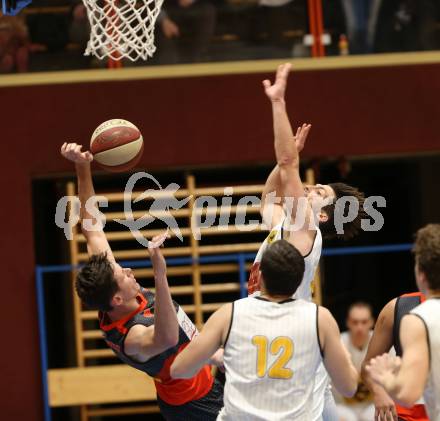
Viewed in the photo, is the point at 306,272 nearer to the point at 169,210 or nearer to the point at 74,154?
the point at 74,154

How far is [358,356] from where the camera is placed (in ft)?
30.2

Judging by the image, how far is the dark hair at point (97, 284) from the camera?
5.46 m

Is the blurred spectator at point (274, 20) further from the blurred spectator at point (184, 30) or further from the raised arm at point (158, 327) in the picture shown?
the raised arm at point (158, 327)

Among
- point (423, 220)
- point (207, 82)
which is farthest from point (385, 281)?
point (207, 82)

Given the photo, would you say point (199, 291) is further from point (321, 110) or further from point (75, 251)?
point (321, 110)

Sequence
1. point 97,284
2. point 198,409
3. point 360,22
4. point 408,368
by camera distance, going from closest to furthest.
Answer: point 408,368
point 97,284
point 198,409
point 360,22

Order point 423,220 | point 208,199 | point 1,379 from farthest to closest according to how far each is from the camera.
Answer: point 423,220 → point 208,199 → point 1,379

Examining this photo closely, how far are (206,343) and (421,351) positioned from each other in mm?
905

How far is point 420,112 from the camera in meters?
9.98

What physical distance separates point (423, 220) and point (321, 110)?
275 centimetres

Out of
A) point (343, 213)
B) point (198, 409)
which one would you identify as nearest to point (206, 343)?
point (198, 409)

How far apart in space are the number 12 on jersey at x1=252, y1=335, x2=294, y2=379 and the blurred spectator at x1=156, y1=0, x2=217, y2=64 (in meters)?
5.59

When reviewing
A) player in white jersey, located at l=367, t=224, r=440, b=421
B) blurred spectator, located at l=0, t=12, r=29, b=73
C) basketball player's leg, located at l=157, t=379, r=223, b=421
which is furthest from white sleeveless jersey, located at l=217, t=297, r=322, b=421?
blurred spectator, located at l=0, t=12, r=29, b=73

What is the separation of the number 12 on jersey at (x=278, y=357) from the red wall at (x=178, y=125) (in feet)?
17.3
